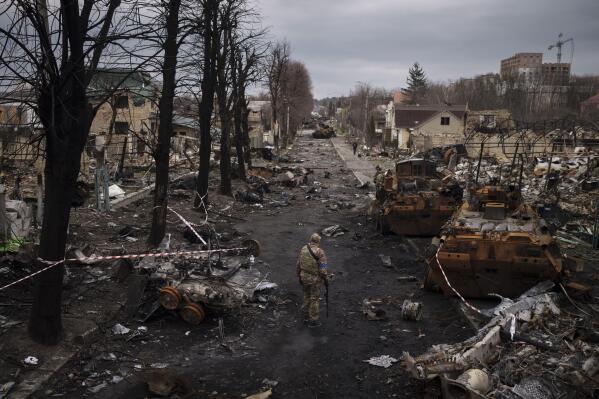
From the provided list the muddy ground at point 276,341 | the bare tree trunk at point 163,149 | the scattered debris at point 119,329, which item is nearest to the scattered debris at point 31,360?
the muddy ground at point 276,341

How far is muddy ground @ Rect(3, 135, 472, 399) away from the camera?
21.9 feet

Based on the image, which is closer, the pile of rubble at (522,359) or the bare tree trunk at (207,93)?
the pile of rubble at (522,359)

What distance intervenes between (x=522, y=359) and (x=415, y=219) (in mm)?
9398

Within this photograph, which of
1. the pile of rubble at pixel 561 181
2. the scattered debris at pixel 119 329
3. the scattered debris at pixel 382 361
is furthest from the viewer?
the pile of rubble at pixel 561 181

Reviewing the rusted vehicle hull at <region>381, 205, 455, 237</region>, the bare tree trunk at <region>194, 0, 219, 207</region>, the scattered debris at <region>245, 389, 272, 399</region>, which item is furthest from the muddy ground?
the bare tree trunk at <region>194, 0, 219, 207</region>

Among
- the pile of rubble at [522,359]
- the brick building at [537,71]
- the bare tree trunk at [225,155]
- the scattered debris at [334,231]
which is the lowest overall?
the scattered debris at [334,231]

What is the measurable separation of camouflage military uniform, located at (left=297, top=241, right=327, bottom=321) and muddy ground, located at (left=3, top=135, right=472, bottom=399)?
1.25ft

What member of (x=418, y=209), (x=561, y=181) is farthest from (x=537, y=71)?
(x=418, y=209)

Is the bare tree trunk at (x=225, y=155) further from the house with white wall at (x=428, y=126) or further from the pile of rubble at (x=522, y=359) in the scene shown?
the house with white wall at (x=428, y=126)

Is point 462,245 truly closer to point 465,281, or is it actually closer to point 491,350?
point 465,281

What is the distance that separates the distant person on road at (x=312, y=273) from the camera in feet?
28.8

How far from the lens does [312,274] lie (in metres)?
8.78

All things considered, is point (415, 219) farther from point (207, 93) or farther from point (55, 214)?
point (55, 214)

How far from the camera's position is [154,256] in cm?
983
